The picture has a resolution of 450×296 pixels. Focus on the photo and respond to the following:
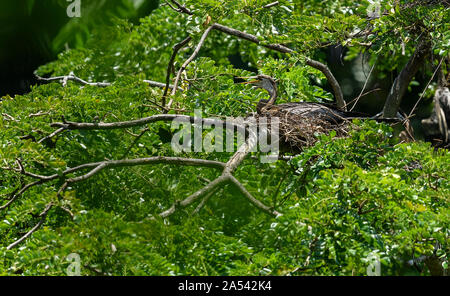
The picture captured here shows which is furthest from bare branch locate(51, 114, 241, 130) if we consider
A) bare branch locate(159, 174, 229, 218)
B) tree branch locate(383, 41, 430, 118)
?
tree branch locate(383, 41, 430, 118)

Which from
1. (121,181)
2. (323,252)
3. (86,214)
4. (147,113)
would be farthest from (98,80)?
(323,252)

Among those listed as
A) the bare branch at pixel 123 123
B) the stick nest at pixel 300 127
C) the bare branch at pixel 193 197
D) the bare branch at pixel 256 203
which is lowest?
the bare branch at pixel 256 203

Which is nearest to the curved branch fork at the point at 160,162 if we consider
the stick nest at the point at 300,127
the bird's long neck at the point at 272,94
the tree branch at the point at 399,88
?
the stick nest at the point at 300,127

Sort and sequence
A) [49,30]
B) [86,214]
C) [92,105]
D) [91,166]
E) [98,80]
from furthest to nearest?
[98,80]
[92,105]
[91,166]
[86,214]
[49,30]

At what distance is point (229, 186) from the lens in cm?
213

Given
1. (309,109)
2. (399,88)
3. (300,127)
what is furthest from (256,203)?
(399,88)

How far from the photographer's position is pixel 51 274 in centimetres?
156

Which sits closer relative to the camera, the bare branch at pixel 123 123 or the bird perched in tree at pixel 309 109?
the bare branch at pixel 123 123

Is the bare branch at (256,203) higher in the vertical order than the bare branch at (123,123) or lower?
lower

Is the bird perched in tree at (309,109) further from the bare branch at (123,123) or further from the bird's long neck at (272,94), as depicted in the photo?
the bare branch at (123,123)

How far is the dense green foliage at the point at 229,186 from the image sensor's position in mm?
1608

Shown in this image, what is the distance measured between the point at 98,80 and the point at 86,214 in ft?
6.12

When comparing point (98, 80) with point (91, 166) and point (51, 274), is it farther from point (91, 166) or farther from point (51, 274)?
point (51, 274)

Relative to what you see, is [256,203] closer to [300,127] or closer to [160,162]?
[160,162]
